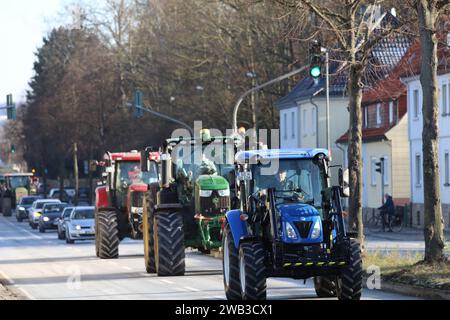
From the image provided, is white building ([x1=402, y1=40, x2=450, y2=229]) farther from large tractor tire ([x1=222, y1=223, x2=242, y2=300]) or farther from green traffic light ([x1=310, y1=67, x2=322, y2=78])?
large tractor tire ([x1=222, y1=223, x2=242, y2=300])

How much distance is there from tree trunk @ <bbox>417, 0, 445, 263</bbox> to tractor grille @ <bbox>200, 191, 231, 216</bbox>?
4.86 meters

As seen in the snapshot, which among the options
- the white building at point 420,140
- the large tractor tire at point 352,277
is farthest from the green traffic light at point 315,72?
the white building at point 420,140

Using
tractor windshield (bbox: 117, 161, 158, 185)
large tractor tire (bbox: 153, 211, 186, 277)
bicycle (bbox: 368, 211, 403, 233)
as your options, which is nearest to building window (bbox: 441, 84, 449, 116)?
bicycle (bbox: 368, 211, 403, 233)

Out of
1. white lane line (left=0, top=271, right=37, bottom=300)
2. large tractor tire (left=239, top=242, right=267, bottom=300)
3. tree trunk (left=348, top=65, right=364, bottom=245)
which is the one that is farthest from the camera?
tree trunk (left=348, top=65, right=364, bottom=245)

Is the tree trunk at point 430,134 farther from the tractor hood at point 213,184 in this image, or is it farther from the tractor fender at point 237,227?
the tractor fender at point 237,227

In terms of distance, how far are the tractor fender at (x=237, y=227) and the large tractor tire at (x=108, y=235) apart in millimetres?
15215

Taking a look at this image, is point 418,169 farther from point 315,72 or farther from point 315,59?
point 315,59

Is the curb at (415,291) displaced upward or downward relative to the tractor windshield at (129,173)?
downward

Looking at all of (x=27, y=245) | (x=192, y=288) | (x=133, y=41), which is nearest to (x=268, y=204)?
(x=192, y=288)

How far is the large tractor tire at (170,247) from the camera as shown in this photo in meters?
27.1

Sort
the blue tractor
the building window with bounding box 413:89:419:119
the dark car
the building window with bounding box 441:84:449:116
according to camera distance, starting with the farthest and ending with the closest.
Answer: the dark car < the building window with bounding box 413:89:419:119 < the building window with bounding box 441:84:449:116 < the blue tractor

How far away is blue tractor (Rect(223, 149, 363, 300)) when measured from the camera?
19.6 m

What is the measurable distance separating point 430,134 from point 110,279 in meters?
7.76

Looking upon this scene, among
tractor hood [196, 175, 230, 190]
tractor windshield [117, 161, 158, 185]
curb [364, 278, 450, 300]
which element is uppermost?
tractor windshield [117, 161, 158, 185]
